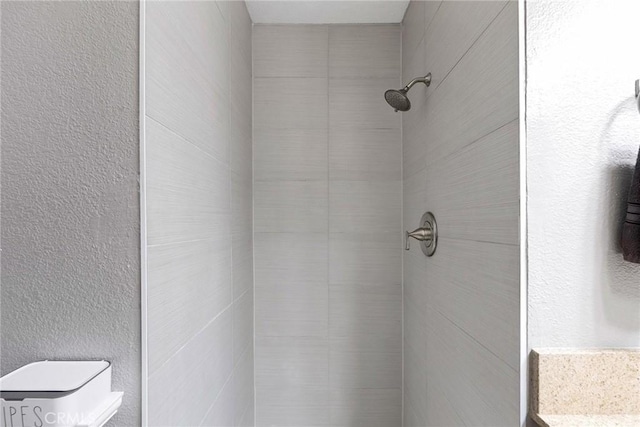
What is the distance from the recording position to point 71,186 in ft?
2.64

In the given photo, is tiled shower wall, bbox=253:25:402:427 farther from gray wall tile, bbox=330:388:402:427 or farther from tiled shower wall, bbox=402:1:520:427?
tiled shower wall, bbox=402:1:520:427

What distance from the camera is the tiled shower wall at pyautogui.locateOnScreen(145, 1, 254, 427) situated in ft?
2.90

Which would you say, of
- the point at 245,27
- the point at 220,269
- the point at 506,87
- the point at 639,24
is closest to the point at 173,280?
the point at 220,269

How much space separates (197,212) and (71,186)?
0.40 metres

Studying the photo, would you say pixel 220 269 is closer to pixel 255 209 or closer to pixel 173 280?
pixel 173 280

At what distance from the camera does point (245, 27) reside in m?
1.88

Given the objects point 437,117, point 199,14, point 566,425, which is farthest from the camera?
point 437,117

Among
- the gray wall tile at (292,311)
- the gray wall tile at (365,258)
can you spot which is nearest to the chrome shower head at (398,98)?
the gray wall tile at (365,258)

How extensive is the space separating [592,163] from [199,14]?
1051 millimetres

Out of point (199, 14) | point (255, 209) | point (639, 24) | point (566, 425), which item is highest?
point (199, 14)

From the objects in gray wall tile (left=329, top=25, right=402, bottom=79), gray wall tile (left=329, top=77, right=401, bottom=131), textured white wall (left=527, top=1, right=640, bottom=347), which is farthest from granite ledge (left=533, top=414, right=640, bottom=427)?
gray wall tile (left=329, top=25, right=402, bottom=79)

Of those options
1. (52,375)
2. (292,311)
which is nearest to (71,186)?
(52,375)

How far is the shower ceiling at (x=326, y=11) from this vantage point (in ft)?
6.08

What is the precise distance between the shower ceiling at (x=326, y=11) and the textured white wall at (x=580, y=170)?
1.19 m
